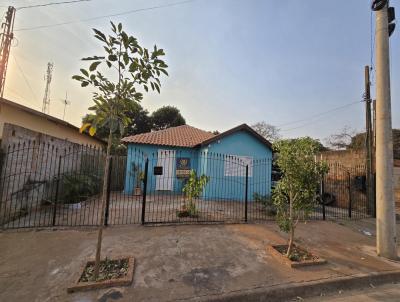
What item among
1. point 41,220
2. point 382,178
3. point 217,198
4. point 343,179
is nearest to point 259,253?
point 382,178

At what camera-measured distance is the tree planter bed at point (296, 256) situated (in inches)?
178

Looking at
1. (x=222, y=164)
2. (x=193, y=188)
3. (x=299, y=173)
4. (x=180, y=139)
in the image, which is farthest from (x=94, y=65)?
(x=180, y=139)

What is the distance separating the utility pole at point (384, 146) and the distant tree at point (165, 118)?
79.7ft

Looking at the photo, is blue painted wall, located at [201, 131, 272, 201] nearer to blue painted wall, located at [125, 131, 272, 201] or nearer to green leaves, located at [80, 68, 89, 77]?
blue painted wall, located at [125, 131, 272, 201]

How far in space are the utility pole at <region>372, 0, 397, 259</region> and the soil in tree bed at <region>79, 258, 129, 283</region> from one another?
5898 millimetres

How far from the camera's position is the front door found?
13266 millimetres

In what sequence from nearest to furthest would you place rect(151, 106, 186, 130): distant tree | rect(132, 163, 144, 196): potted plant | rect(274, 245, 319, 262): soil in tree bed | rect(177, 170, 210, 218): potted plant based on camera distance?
rect(274, 245, 319, 262): soil in tree bed < rect(177, 170, 210, 218): potted plant < rect(132, 163, 144, 196): potted plant < rect(151, 106, 186, 130): distant tree

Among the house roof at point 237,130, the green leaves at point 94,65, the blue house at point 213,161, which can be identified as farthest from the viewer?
the blue house at point 213,161

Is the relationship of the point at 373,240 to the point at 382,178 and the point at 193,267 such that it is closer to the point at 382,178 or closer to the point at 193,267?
the point at 382,178

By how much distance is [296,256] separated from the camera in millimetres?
4820

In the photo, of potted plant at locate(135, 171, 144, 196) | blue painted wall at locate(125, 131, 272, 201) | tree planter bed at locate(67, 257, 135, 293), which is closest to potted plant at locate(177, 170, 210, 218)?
tree planter bed at locate(67, 257, 135, 293)

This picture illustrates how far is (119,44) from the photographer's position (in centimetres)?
342

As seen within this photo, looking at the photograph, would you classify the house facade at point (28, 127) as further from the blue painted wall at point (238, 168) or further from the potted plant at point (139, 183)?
the blue painted wall at point (238, 168)

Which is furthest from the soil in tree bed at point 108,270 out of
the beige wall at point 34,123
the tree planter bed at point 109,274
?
the beige wall at point 34,123
